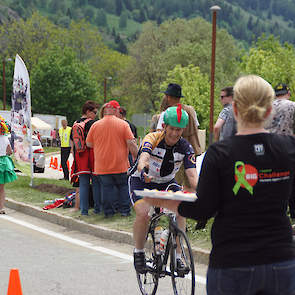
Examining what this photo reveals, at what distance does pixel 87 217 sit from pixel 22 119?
5.45 m

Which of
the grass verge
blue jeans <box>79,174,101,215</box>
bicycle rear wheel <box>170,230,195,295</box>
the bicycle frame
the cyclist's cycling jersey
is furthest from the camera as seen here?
blue jeans <box>79,174,101,215</box>

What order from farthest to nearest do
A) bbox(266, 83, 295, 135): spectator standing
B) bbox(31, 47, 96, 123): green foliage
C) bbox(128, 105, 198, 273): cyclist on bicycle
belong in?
bbox(31, 47, 96, 123): green foliage
bbox(266, 83, 295, 135): spectator standing
bbox(128, 105, 198, 273): cyclist on bicycle

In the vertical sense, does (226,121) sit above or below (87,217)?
above

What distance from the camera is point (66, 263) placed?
7.80 m

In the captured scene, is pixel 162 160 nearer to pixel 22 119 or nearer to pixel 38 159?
pixel 22 119

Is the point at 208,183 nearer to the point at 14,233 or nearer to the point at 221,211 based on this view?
the point at 221,211

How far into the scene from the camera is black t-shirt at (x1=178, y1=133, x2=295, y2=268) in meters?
2.95

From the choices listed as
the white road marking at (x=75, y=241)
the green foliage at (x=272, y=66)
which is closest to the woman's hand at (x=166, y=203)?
the white road marking at (x=75, y=241)

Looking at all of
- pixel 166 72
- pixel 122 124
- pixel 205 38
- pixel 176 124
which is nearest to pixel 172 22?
pixel 205 38

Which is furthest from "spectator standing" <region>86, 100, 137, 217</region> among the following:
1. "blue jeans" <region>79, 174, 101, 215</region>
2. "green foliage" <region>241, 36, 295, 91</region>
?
"green foliage" <region>241, 36, 295, 91</region>

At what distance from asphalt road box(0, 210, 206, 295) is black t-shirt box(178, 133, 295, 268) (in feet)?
11.1

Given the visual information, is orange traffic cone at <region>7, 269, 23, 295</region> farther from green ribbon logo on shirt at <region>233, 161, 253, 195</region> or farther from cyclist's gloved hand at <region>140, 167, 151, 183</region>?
green ribbon logo on shirt at <region>233, 161, 253, 195</region>

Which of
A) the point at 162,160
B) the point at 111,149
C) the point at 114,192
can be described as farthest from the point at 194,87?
the point at 162,160

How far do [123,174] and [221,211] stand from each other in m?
7.51
